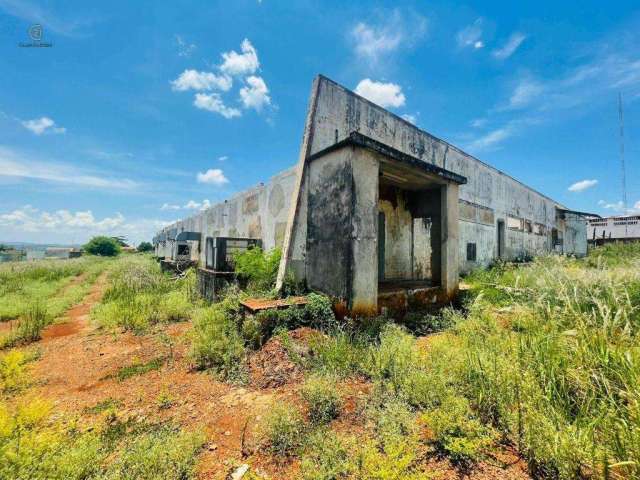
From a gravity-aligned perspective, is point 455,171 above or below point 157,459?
above

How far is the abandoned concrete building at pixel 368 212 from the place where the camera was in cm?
420

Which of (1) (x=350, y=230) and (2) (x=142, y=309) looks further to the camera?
(2) (x=142, y=309)

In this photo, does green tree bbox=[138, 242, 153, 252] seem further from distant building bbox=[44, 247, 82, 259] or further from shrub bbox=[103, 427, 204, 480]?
shrub bbox=[103, 427, 204, 480]

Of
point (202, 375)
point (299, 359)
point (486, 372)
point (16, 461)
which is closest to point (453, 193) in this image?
point (486, 372)

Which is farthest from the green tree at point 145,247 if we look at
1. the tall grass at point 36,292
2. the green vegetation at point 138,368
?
the green vegetation at point 138,368

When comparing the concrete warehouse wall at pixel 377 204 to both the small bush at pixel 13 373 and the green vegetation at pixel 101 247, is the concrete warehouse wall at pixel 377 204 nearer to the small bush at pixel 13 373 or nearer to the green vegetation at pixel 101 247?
the small bush at pixel 13 373

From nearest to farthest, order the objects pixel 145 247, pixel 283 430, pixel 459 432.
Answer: pixel 459 432
pixel 283 430
pixel 145 247

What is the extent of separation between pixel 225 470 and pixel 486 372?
236cm

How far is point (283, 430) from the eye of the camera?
2172 mm

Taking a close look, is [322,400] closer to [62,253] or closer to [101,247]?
[101,247]

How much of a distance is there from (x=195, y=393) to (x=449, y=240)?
525 cm

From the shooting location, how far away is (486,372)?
246 centimetres

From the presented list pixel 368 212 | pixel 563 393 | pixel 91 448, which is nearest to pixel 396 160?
pixel 368 212

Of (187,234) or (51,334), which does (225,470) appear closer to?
(51,334)
